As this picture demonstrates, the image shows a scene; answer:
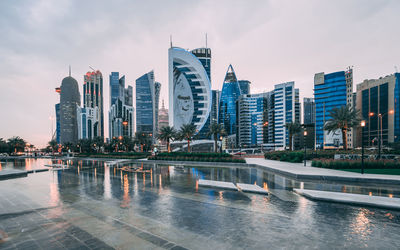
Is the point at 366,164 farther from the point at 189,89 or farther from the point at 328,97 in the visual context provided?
the point at 328,97

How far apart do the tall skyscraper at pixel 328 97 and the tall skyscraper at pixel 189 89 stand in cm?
7259

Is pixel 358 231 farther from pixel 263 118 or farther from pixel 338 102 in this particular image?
pixel 263 118

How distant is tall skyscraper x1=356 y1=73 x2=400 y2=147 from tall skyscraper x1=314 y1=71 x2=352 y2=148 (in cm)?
1730

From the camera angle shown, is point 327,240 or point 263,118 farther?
point 263,118

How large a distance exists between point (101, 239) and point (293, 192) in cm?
1030

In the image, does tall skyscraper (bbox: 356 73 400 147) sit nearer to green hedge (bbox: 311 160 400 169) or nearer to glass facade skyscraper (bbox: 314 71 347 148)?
glass facade skyscraper (bbox: 314 71 347 148)

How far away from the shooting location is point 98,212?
25.1 ft

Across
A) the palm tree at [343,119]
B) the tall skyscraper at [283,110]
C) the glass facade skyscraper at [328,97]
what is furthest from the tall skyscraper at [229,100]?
the palm tree at [343,119]

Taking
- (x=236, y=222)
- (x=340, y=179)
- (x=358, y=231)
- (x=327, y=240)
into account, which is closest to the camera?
(x=327, y=240)

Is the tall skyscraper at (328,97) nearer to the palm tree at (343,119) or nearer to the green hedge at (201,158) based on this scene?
the palm tree at (343,119)

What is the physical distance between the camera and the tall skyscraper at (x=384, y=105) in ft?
346

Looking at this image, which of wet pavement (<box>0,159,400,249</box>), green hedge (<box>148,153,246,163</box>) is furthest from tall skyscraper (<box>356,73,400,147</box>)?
wet pavement (<box>0,159,400,249</box>)

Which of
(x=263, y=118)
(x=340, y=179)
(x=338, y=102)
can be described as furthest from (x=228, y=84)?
(x=340, y=179)

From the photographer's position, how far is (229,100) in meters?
180
